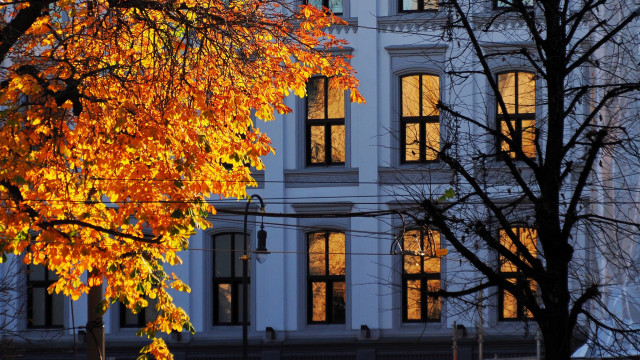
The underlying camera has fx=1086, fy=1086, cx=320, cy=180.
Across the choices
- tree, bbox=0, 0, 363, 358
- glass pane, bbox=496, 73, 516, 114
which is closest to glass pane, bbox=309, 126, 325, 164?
glass pane, bbox=496, 73, 516, 114

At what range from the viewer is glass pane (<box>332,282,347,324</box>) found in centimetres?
2877

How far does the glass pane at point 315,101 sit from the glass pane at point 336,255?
10.7 feet

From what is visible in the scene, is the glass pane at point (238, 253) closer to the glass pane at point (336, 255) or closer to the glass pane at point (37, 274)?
the glass pane at point (336, 255)

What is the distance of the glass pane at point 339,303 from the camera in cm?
2877

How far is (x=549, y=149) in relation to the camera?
9.66m

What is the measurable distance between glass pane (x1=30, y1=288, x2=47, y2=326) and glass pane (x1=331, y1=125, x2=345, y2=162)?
891 centimetres

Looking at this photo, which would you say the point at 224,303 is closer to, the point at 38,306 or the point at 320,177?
the point at 320,177

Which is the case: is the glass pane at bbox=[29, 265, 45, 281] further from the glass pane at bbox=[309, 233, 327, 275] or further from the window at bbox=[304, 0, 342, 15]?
the window at bbox=[304, 0, 342, 15]

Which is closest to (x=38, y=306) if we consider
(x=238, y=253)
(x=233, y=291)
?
(x=233, y=291)

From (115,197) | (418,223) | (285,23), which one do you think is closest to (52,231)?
(115,197)

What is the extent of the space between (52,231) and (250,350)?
578 inches

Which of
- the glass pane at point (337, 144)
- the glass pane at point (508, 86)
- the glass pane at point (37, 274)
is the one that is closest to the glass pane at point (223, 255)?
the glass pane at point (337, 144)

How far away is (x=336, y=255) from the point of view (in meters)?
28.9

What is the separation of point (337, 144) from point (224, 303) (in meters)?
5.27
